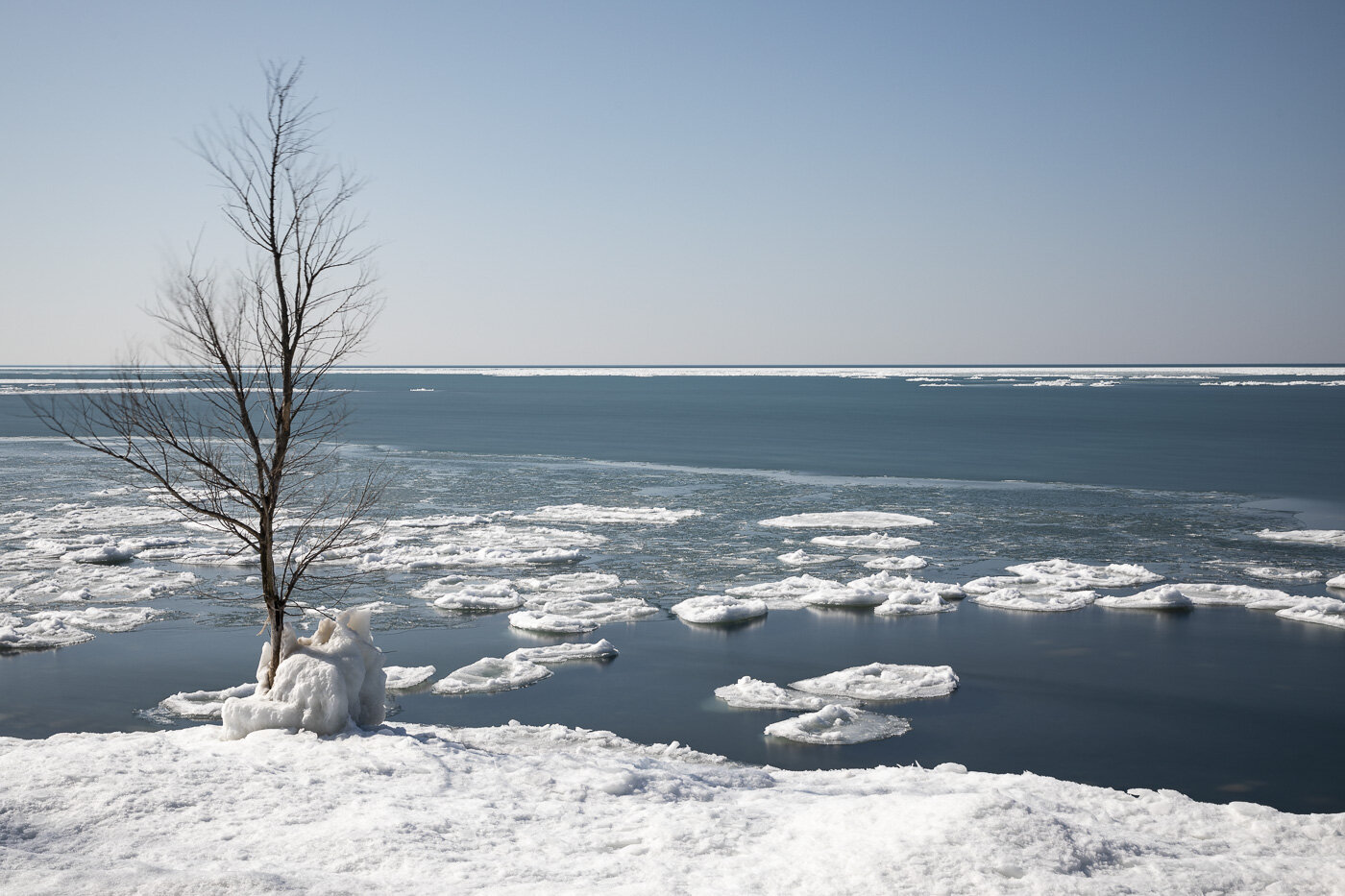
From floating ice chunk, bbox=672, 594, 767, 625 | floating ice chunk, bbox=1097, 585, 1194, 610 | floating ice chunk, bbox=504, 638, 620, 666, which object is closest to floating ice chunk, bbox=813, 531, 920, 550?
floating ice chunk, bbox=1097, 585, 1194, 610

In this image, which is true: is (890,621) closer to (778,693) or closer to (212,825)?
(778,693)

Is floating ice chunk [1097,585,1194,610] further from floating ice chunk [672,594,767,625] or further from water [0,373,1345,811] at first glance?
floating ice chunk [672,594,767,625]

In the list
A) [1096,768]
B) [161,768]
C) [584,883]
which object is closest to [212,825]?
[161,768]

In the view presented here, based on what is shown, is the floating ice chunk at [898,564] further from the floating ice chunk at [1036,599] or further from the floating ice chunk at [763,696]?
the floating ice chunk at [763,696]

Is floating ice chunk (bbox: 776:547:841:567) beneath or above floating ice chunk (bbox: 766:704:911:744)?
above

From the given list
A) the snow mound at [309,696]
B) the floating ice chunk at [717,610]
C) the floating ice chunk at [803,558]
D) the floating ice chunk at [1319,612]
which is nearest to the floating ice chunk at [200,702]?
the snow mound at [309,696]

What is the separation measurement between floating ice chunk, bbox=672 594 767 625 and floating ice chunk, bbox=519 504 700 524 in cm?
775

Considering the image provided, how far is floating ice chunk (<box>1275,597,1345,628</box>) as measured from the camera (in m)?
15.1

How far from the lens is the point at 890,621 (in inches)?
614

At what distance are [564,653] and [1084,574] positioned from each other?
31.4 feet

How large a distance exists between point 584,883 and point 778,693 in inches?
252

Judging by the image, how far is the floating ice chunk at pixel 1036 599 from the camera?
A: 16.1m

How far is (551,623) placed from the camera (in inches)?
585

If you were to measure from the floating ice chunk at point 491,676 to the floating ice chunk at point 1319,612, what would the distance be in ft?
36.3
